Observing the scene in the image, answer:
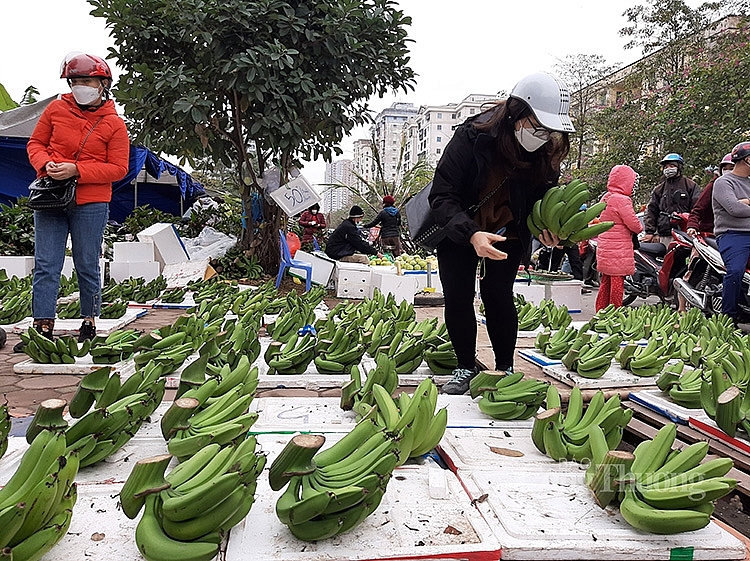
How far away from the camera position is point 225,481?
4.11 feet

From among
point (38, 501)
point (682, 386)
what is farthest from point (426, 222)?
point (38, 501)

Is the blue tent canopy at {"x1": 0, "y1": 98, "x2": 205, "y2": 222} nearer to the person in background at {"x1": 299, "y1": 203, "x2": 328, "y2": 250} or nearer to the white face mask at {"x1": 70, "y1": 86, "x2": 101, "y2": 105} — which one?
the person in background at {"x1": 299, "y1": 203, "x2": 328, "y2": 250}

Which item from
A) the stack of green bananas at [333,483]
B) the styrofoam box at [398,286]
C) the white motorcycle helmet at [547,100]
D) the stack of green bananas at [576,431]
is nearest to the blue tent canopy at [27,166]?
the styrofoam box at [398,286]

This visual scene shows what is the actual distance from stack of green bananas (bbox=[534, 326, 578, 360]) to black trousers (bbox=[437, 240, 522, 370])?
2.68ft

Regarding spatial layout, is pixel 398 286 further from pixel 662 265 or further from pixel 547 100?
pixel 547 100

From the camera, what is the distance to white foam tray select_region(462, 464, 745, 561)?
141 centimetres

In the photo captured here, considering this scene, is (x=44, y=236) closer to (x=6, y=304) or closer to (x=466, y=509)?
(x=6, y=304)

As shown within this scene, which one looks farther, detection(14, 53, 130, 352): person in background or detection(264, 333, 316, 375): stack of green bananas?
detection(14, 53, 130, 352): person in background

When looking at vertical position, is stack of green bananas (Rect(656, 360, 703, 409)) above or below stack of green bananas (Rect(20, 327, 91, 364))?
below

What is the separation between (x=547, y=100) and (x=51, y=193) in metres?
2.83

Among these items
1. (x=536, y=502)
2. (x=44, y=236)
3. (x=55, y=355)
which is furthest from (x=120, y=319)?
(x=536, y=502)

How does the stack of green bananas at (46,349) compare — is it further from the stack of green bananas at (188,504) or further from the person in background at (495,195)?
the stack of green bananas at (188,504)

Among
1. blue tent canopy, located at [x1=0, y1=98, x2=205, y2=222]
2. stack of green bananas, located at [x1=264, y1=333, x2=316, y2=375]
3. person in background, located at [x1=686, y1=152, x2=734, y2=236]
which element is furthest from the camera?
blue tent canopy, located at [x1=0, y1=98, x2=205, y2=222]

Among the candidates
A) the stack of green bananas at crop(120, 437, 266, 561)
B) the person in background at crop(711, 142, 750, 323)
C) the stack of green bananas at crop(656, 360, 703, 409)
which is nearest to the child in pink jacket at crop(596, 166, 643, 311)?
the person in background at crop(711, 142, 750, 323)
